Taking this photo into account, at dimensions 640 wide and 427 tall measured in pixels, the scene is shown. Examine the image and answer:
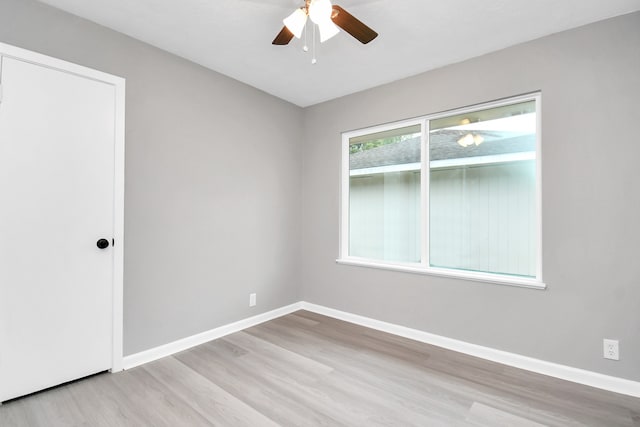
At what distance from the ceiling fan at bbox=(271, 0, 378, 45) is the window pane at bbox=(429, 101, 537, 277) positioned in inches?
58.7

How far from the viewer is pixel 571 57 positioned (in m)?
2.22

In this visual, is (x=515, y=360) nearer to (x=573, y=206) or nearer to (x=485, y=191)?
(x=573, y=206)

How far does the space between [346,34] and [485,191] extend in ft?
5.99

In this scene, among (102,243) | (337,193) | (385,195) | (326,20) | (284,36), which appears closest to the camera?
(326,20)

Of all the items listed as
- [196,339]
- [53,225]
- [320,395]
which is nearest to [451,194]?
[320,395]

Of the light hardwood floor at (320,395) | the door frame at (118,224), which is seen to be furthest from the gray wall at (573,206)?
the door frame at (118,224)

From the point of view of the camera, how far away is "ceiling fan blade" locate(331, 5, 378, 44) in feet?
5.49

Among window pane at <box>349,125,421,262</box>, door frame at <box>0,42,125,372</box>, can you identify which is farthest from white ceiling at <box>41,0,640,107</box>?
window pane at <box>349,125,421,262</box>

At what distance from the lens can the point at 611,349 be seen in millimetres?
2074

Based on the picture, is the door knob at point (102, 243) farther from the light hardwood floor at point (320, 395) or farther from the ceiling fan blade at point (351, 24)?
the ceiling fan blade at point (351, 24)

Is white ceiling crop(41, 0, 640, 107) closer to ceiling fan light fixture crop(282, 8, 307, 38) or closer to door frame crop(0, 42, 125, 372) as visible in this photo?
ceiling fan light fixture crop(282, 8, 307, 38)

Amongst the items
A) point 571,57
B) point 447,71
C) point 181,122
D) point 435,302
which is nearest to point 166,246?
point 181,122

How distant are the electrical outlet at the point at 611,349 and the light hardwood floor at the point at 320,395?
0.24 meters

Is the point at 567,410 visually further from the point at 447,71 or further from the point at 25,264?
the point at 25,264
